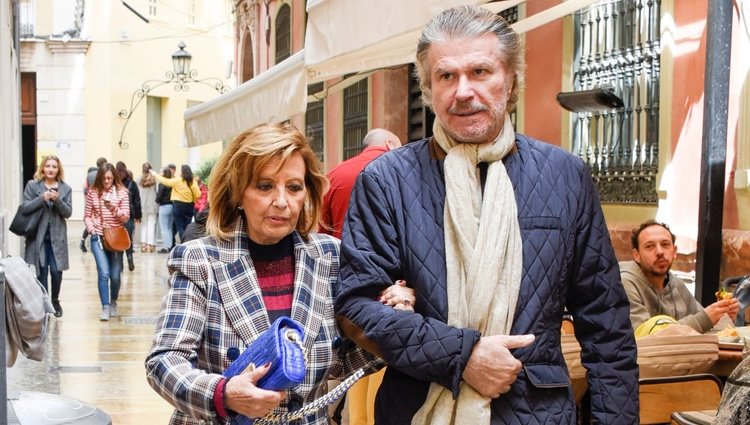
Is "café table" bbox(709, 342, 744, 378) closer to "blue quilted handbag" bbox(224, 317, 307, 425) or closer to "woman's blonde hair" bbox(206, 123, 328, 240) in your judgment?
"woman's blonde hair" bbox(206, 123, 328, 240)

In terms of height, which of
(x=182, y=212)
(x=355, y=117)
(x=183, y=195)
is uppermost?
(x=355, y=117)

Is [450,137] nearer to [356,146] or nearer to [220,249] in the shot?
[220,249]

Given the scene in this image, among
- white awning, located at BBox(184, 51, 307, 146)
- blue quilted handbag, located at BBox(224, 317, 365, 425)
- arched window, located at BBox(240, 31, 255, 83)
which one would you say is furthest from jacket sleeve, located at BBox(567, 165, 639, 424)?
arched window, located at BBox(240, 31, 255, 83)

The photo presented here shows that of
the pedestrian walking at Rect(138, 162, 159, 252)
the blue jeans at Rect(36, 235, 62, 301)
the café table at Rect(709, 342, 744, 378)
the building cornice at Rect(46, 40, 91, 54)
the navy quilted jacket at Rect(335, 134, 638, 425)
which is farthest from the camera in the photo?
the building cornice at Rect(46, 40, 91, 54)

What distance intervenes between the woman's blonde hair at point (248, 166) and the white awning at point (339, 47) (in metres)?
2.48

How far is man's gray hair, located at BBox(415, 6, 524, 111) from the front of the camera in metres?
2.83

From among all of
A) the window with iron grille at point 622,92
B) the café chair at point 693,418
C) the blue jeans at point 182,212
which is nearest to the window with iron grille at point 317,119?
the blue jeans at point 182,212

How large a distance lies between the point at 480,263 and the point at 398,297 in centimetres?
21

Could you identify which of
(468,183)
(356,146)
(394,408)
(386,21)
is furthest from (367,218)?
(356,146)

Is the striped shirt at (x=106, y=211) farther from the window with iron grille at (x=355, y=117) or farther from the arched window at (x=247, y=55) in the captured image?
the arched window at (x=247, y=55)

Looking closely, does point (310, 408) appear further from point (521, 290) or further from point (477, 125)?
point (477, 125)

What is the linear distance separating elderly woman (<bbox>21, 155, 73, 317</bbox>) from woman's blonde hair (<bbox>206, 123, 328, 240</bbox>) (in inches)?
408

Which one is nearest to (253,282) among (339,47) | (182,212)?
(339,47)

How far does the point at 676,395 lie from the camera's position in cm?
479
